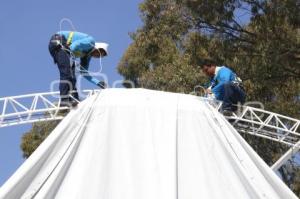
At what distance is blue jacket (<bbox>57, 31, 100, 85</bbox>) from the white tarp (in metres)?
2.98

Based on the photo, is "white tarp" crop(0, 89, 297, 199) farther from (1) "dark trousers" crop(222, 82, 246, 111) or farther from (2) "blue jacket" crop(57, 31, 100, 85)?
(1) "dark trousers" crop(222, 82, 246, 111)

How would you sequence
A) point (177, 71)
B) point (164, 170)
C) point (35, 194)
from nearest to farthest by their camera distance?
point (35, 194) → point (164, 170) → point (177, 71)

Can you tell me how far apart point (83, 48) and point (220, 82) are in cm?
203

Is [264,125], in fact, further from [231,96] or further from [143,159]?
[143,159]

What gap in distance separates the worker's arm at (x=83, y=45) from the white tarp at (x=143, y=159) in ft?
9.75

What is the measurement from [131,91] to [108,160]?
115cm

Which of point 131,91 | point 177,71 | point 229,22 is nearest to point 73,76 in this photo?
point 131,91

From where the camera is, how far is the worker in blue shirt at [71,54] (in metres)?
7.49

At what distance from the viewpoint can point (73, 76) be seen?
25.1 ft

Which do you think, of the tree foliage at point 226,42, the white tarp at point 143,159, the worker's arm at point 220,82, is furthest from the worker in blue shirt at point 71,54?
the tree foliage at point 226,42

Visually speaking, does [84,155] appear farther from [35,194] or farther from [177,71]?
[177,71]

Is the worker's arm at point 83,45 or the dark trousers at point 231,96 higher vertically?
the worker's arm at point 83,45

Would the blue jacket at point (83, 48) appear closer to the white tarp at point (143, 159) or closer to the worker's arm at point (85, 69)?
the worker's arm at point (85, 69)

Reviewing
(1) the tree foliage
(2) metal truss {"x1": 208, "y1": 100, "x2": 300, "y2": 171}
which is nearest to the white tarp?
(2) metal truss {"x1": 208, "y1": 100, "x2": 300, "y2": 171}
